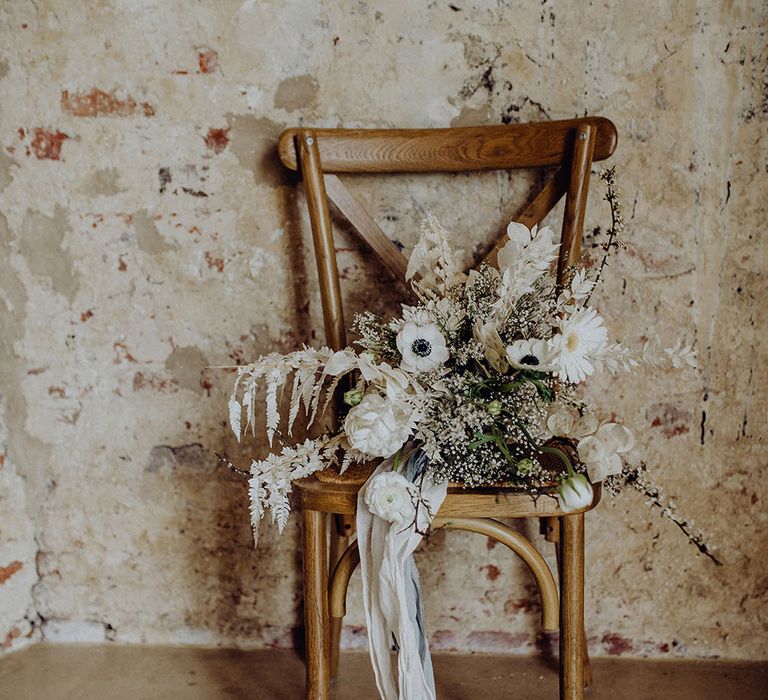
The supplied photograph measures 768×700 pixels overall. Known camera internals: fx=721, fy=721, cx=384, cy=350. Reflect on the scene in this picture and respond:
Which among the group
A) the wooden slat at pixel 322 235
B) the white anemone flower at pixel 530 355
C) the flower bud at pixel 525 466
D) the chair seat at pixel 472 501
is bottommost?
the chair seat at pixel 472 501

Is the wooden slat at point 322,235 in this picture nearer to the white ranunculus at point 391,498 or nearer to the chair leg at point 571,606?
the white ranunculus at point 391,498

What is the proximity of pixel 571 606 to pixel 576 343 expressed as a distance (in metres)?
0.45

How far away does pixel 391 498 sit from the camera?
1.12 m

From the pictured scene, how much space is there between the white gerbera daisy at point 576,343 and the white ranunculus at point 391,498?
31cm

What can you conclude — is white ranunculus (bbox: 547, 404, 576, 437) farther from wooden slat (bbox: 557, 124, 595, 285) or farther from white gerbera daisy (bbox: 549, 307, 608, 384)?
wooden slat (bbox: 557, 124, 595, 285)

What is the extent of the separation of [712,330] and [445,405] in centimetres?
78

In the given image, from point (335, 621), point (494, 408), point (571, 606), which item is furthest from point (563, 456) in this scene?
point (335, 621)

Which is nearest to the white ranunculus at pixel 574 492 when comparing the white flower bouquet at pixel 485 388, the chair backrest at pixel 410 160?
the white flower bouquet at pixel 485 388

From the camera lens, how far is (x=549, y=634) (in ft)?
5.77

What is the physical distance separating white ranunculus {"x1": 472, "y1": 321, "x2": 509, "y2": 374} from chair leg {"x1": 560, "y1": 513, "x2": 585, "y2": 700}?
279mm

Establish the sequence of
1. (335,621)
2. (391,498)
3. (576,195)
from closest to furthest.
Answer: (391,498) → (576,195) → (335,621)

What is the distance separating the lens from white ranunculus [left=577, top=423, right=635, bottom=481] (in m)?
1.15

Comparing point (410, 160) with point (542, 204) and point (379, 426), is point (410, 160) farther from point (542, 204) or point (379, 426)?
point (379, 426)

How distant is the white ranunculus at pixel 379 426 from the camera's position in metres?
1.16
